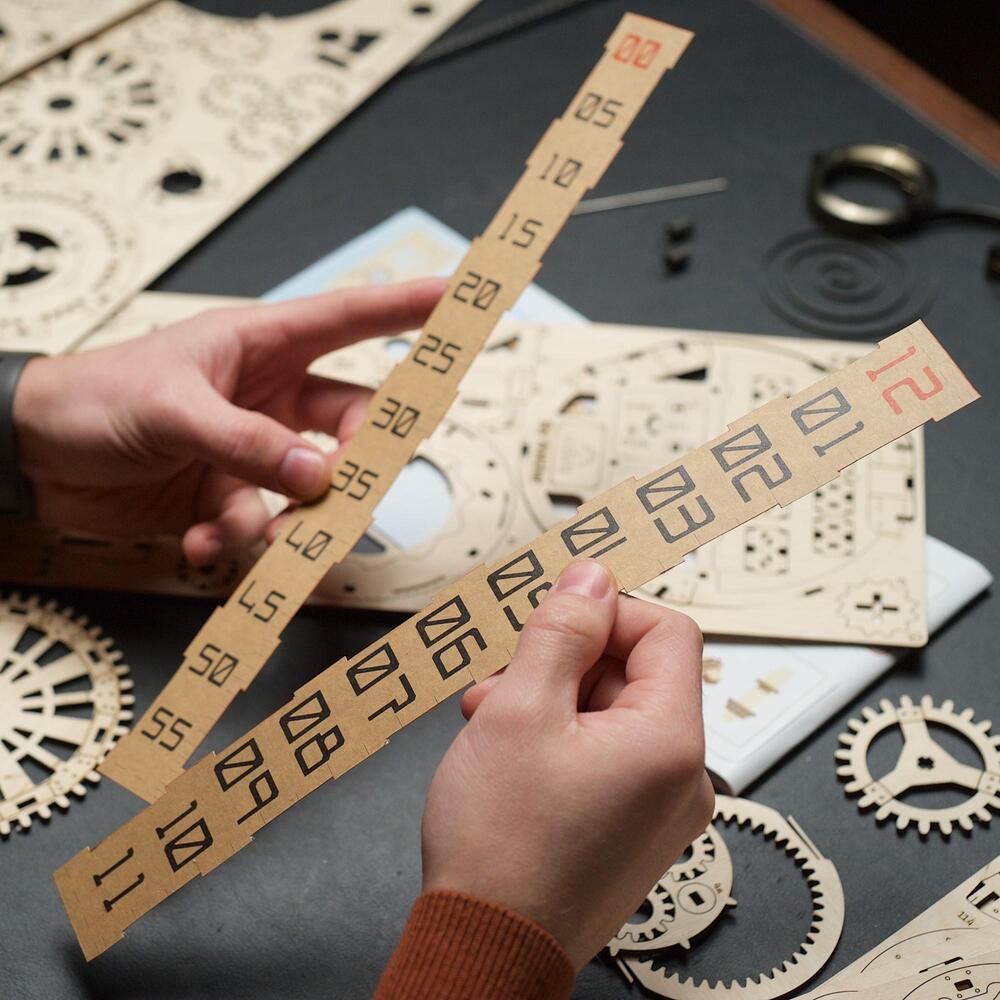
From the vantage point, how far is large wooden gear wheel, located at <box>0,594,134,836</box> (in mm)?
1708

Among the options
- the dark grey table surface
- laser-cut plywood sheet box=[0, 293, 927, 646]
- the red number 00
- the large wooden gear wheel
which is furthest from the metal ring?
the large wooden gear wheel

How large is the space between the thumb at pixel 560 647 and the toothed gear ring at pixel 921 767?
522 mm

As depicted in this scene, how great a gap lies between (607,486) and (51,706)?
0.88 metres

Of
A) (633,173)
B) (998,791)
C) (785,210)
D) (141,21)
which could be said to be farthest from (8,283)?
(998,791)

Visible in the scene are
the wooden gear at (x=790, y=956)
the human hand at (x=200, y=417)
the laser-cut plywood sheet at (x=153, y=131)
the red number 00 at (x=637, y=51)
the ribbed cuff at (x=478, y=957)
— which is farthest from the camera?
the laser-cut plywood sheet at (x=153, y=131)

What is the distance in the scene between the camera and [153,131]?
8.53 feet

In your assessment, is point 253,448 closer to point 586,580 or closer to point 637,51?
point 586,580

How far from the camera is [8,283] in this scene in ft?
7.80

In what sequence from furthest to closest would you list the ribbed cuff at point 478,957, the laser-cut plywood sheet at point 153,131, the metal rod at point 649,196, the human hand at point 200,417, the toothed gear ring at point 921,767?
the metal rod at point 649,196 → the laser-cut plywood sheet at point 153,131 → the human hand at point 200,417 → the toothed gear ring at point 921,767 → the ribbed cuff at point 478,957

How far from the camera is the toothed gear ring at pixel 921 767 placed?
1.65 meters

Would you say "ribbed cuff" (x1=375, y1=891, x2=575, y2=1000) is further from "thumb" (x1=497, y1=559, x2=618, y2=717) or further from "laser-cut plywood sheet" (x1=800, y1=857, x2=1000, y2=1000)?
"laser-cut plywood sheet" (x1=800, y1=857, x2=1000, y2=1000)

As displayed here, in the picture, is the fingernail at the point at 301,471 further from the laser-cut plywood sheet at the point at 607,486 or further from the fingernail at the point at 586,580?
the fingernail at the point at 586,580

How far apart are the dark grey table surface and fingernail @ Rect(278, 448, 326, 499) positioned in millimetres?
239

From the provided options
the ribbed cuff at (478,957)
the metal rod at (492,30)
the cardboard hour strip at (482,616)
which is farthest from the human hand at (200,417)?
the metal rod at (492,30)
